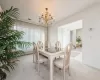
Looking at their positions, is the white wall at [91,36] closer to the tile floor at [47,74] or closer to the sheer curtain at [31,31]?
the tile floor at [47,74]

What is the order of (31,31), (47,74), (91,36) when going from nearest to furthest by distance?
1. (47,74)
2. (91,36)
3. (31,31)

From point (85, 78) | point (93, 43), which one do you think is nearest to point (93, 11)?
point (93, 43)

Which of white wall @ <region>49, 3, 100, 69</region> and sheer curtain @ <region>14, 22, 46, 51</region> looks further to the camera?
sheer curtain @ <region>14, 22, 46, 51</region>

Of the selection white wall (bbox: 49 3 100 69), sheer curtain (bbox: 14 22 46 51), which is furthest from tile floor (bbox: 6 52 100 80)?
sheer curtain (bbox: 14 22 46 51)

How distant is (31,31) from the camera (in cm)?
598

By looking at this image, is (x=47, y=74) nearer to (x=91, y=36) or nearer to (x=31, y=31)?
(x=91, y=36)

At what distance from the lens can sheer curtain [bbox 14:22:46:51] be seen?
17.4ft

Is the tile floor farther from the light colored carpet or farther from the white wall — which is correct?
the white wall

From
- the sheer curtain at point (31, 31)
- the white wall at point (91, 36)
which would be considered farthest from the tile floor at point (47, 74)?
the sheer curtain at point (31, 31)

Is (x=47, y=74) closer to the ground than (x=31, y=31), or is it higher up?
closer to the ground

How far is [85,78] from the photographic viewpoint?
2197mm

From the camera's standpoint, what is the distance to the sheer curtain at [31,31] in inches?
209

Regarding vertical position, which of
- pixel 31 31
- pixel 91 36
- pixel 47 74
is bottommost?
pixel 47 74

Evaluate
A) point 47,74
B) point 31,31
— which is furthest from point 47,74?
point 31,31
